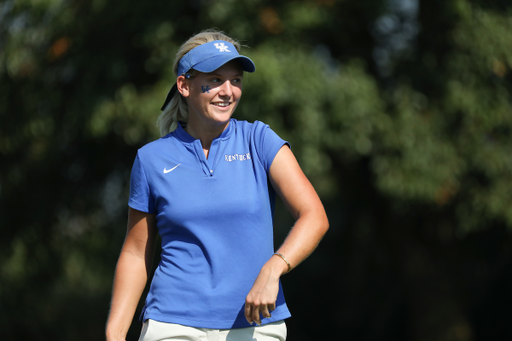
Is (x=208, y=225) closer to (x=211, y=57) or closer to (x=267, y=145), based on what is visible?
(x=267, y=145)

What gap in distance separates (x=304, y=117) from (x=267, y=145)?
4.00 meters

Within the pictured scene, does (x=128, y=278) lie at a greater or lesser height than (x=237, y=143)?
lesser

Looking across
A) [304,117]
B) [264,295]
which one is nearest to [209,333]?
[264,295]

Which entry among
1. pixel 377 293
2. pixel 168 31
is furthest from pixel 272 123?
pixel 377 293

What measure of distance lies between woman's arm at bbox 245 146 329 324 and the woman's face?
10.9 inches

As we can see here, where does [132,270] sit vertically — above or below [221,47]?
below

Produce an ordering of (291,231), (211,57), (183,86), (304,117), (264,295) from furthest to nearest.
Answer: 1. (304,117)
2. (183,86)
3. (211,57)
4. (291,231)
5. (264,295)

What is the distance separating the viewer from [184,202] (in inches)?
85.5

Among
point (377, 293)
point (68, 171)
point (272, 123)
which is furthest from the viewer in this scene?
point (377, 293)

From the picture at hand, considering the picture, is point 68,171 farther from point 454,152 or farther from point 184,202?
point 184,202

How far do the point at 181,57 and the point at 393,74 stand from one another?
18.0ft

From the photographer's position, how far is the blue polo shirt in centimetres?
215

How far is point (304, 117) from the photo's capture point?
245 inches

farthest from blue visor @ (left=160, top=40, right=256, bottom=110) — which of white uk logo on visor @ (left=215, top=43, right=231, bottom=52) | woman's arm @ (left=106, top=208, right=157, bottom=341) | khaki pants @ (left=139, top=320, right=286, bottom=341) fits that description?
khaki pants @ (left=139, top=320, right=286, bottom=341)
